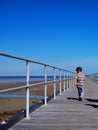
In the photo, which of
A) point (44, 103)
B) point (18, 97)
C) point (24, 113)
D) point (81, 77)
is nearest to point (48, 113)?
point (24, 113)

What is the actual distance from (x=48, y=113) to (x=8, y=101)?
78.8ft

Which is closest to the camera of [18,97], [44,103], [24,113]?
[24,113]

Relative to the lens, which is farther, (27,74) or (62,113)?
(62,113)

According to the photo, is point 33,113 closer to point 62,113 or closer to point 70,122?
point 62,113

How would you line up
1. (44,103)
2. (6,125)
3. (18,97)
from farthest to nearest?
(18,97)
(44,103)
(6,125)

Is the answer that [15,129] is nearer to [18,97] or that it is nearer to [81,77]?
[81,77]

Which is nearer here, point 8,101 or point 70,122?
point 70,122

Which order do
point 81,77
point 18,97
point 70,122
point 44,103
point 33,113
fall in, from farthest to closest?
point 18,97
point 81,77
point 44,103
point 33,113
point 70,122

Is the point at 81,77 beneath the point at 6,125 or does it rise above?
above

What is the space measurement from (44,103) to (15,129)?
172 inches

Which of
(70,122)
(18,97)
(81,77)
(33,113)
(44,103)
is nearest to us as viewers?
(70,122)

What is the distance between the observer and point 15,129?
6.94 metres

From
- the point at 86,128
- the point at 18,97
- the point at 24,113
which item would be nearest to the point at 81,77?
the point at 24,113

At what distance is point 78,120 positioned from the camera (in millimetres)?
8008
